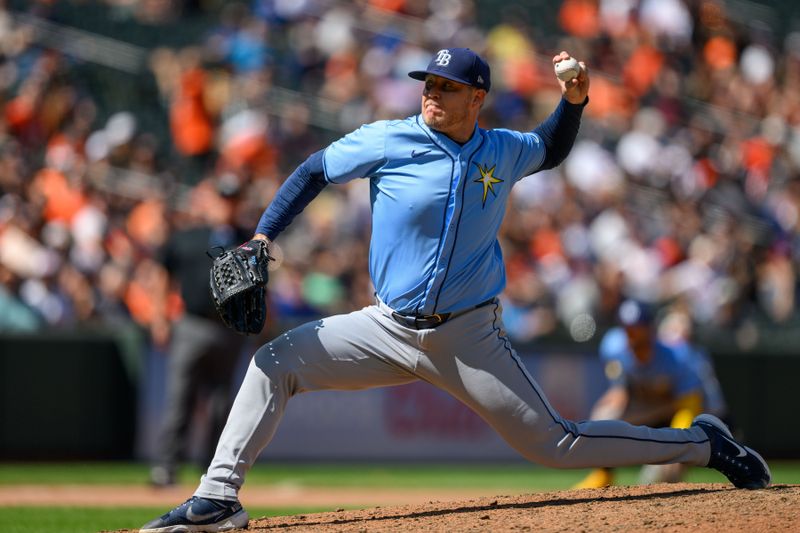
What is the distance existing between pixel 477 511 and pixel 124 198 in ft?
30.5

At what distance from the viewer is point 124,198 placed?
14.5m

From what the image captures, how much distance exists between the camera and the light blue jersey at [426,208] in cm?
569

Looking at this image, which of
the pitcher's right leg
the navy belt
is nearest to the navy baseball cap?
the navy belt

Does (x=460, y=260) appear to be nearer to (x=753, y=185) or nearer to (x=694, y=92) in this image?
(x=753, y=185)

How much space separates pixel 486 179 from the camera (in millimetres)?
5793

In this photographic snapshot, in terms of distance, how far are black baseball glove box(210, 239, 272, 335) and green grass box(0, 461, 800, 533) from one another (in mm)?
2960

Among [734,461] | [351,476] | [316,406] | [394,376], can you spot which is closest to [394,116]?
[316,406]

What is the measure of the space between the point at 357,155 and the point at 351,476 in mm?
6864

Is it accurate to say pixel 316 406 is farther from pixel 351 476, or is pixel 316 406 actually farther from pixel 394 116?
pixel 394 116

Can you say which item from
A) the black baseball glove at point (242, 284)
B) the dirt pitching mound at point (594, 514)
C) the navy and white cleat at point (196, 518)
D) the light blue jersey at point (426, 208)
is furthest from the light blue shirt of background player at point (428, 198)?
the navy and white cleat at point (196, 518)

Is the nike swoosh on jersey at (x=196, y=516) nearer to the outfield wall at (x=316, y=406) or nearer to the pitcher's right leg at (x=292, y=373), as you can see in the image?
the pitcher's right leg at (x=292, y=373)

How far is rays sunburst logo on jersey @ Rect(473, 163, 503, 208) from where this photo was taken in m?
5.77

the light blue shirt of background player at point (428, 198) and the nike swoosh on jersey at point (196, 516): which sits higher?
the light blue shirt of background player at point (428, 198)

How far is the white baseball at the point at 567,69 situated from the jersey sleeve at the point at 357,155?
819mm
